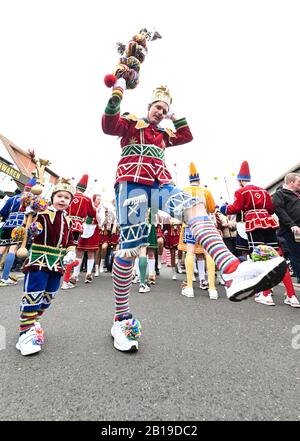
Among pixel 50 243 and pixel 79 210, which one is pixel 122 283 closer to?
pixel 50 243

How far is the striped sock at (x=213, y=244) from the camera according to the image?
1.18 meters

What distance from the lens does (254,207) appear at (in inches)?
130

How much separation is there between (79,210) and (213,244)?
3472 mm

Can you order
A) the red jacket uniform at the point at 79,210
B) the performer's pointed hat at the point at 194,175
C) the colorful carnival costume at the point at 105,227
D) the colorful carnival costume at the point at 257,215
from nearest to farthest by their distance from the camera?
1. the colorful carnival costume at the point at 257,215
2. the performer's pointed hat at the point at 194,175
3. the red jacket uniform at the point at 79,210
4. the colorful carnival costume at the point at 105,227

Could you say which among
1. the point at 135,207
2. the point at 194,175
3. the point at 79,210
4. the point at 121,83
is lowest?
the point at 135,207

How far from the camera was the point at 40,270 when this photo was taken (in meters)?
1.66

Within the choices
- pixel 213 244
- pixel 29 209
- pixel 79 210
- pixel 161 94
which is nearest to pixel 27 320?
pixel 29 209

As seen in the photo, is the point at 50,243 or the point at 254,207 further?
the point at 254,207

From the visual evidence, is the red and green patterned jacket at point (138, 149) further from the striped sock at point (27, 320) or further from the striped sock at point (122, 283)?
the striped sock at point (27, 320)

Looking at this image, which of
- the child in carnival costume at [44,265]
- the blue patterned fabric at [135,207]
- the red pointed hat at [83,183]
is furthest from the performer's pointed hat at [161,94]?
the red pointed hat at [83,183]
